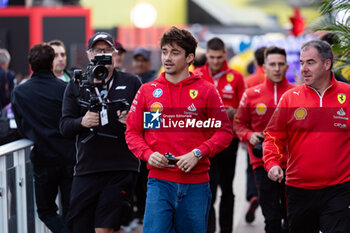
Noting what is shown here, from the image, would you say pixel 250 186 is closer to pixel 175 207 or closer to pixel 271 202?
pixel 271 202

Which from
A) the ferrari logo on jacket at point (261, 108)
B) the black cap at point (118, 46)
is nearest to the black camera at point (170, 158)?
the black cap at point (118, 46)

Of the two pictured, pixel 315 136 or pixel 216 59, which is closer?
pixel 315 136

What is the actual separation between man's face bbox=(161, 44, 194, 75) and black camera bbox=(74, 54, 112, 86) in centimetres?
59

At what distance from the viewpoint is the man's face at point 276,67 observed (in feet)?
24.1

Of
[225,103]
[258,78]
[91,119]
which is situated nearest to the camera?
[91,119]

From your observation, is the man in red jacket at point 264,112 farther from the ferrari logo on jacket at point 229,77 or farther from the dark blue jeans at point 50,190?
the dark blue jeans at point 50,190

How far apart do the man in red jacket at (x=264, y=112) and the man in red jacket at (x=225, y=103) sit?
1.71 ft

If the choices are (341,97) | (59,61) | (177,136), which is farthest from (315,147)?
(59,61)

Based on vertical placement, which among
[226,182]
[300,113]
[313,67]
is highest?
[313,67]

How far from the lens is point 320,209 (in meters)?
5.35

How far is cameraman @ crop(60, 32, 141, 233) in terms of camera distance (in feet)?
18.8

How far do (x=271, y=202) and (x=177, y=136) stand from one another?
2.25 m

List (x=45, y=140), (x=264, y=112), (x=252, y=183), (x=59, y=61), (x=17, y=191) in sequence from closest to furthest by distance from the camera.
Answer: (x=17, y=191), (x=45, y=140), (x=264, y=112), (x=59, y=61), (x=252, y=183)

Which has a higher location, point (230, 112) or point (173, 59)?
point (173, 59)
